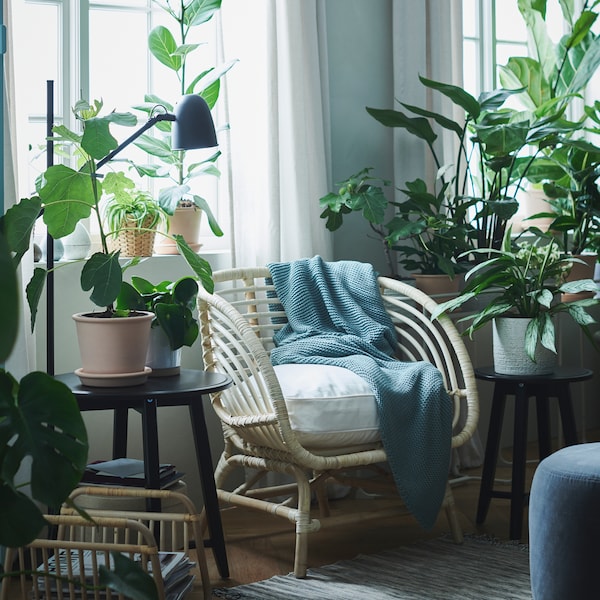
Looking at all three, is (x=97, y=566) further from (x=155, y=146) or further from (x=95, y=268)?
(x=155, y=146)

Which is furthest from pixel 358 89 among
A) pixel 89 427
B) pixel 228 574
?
pixel 228 574

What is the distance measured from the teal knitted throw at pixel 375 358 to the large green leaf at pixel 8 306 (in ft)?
6.25

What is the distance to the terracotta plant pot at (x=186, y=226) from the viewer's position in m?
3.10

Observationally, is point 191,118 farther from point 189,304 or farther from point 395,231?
point 395,231

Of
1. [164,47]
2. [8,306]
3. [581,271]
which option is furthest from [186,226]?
[8,306]

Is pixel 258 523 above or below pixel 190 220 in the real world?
below

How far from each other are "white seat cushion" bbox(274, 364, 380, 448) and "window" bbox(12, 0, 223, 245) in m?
0.96

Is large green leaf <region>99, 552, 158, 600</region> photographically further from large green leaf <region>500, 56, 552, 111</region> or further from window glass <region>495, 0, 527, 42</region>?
window glass <region>495, 0, 527, 42</region>

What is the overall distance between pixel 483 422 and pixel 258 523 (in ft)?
4.34

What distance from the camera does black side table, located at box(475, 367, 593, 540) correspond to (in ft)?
9.37

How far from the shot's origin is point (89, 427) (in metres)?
2.93

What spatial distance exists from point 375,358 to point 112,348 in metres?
0.87

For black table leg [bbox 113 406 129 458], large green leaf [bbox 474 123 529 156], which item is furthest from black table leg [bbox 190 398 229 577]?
large green leaf [bbox 474 123 529 156]

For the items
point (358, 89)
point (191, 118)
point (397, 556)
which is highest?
point (358, 89)
